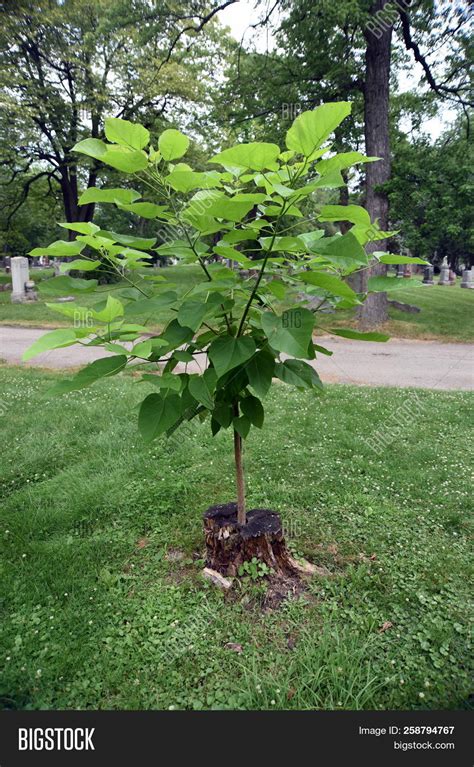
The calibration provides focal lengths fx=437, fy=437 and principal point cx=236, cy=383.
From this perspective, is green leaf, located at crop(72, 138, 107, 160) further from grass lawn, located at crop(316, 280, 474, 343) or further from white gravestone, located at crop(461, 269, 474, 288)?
white gravestone, located at crop(461, 269, 474, 288)

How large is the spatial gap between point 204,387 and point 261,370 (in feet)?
0.77

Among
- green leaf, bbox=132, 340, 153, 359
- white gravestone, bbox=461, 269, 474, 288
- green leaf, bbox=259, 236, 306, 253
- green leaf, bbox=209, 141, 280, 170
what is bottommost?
green leaf, bbox=132, 340, 153, 359

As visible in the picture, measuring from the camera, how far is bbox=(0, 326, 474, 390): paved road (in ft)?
26.2

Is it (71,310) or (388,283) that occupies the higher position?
(388,283)

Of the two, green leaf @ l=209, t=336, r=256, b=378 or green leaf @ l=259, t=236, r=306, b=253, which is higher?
green leaf @ l=259, t=236, r=306, b=253

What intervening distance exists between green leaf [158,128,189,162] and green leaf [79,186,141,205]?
0.49ft

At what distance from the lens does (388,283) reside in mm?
1540

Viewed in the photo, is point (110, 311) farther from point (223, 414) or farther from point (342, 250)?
point (223, 414)

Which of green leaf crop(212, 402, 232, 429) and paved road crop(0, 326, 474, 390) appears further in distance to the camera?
paved road crop(0, 326, 474, 390)

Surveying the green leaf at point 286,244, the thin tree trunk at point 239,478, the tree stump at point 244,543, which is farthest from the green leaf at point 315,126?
the tree stump at point 244,543

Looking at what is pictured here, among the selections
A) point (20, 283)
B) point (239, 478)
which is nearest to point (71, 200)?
point (20, 283)

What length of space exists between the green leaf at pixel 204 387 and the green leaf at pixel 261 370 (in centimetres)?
14

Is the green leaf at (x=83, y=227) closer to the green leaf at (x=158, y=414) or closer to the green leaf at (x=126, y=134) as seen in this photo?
the green leaf at (x=126, y=134)

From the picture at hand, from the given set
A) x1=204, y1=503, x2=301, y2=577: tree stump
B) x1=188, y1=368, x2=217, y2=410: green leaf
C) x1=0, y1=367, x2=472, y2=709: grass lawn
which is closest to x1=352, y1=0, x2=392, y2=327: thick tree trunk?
x1=0, y1=367, x2=472, y2=709: grass lawn
